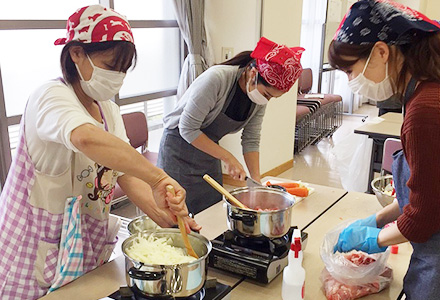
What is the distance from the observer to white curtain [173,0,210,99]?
12.0ft

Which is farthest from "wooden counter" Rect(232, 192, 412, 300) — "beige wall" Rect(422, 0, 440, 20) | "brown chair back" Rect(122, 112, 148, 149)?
"beige wall" Rect(422, 0, 440, 20)

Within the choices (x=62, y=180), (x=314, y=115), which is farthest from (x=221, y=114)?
(x=314, y=115)

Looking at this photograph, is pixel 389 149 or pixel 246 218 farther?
pixel 389 149

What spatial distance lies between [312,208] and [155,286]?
3.24 feet

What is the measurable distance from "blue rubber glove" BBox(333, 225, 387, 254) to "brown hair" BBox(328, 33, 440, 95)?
42 centimetres

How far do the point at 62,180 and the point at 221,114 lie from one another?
911 mm

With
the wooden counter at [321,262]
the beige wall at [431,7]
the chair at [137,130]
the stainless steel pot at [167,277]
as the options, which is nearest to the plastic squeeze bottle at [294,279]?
the wooden counter at [321,262]

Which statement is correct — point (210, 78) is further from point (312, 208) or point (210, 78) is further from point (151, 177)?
point (151, 177)

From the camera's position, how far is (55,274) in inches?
50.6

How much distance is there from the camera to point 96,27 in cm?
122

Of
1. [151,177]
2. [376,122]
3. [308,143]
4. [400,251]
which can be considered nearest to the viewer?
[151,177]

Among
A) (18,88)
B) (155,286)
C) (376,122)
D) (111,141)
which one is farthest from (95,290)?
(376,122)

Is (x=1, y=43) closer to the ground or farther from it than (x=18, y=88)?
farther from it

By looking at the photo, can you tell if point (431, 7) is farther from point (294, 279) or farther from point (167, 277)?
point (167, 277)
